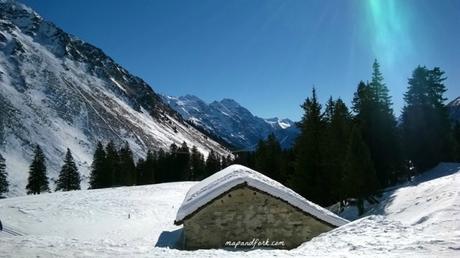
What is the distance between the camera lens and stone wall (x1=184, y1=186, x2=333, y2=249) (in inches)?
587

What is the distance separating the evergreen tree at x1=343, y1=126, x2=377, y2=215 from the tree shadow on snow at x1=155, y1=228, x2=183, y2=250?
13.4 m

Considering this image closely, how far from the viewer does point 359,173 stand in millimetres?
28141

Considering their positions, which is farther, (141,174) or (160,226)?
(141,174)

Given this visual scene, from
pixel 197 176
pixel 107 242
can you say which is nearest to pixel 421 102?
pixel 107 242

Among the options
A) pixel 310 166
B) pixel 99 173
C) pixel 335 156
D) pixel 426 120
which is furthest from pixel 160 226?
pixel 99 173

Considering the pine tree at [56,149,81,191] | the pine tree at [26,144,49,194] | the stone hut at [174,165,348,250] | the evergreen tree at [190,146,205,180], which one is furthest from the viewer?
the evergreen tree at [190,146,205,180]

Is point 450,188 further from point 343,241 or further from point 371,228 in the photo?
point 343,241

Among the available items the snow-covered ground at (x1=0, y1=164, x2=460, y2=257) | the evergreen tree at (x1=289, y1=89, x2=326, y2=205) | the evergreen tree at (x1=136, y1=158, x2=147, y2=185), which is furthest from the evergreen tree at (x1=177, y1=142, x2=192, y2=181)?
the evergreen tree at (x1=289, y1=89, x2=326, y2=205)

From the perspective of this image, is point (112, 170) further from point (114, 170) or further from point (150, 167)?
point (150, 167)

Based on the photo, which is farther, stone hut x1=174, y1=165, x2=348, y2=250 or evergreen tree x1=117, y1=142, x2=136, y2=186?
evergreen tree x1=117, y1=142, x2=136, y2=186

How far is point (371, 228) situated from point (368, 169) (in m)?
17.9

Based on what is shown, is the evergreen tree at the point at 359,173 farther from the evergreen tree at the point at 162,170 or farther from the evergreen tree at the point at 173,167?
the evergreen tree at the point at 162,170

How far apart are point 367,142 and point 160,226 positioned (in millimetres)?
21478

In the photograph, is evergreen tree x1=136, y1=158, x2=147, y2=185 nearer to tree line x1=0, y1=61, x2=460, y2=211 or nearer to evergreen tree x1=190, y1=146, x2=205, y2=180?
evergreen tree x1=190, y1=146, x2=205, y2=180
